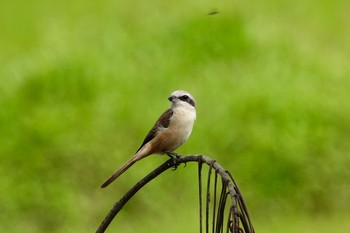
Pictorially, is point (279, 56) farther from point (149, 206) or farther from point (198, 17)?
point (149, 206)

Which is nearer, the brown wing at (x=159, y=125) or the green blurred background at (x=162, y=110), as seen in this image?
the brown wing at (x=159, y=125)

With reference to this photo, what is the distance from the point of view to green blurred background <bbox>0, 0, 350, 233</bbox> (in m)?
6.85

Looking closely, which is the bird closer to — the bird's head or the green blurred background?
the bird's head

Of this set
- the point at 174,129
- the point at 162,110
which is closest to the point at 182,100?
the point at 174,129

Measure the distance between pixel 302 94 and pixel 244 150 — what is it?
844 mm

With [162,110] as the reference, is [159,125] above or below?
below

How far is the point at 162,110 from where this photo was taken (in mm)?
7281

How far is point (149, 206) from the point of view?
685cm

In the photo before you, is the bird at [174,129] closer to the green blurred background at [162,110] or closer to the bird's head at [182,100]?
the bird's head at [182,100]

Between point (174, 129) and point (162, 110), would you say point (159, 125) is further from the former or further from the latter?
point (162, 110)

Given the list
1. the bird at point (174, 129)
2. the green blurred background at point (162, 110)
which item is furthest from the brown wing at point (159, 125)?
the green blurred background at point (162, 110)

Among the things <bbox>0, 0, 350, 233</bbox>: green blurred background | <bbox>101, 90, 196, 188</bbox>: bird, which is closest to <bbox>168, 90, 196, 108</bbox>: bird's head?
<bbox>101, 90, 196, 188</bbox>: bird

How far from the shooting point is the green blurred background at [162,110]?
270 inches

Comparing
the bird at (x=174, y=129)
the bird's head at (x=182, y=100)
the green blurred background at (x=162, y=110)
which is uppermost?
the green blurred background at (x=162, y=110)
